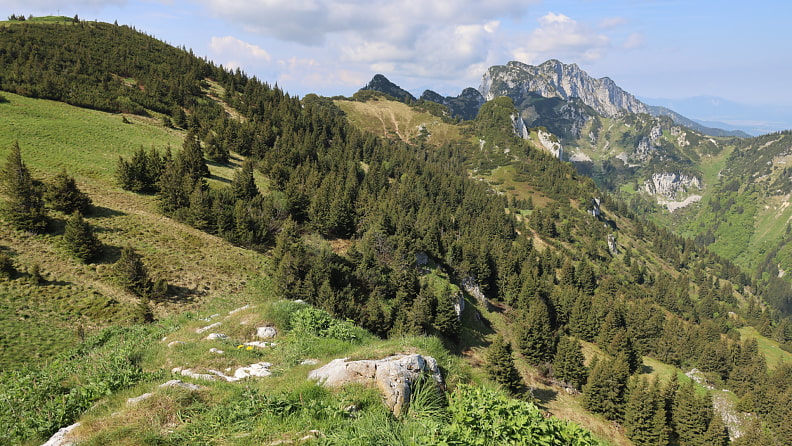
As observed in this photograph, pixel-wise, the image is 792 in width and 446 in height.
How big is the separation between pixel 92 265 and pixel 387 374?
32.1 m

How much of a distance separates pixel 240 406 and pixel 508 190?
182m

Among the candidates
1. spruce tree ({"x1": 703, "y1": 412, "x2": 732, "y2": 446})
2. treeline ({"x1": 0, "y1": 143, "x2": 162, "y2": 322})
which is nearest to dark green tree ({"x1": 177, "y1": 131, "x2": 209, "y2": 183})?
treeline ({"x1": 0, "y1": 143, "x2": 162, "y2": 322})

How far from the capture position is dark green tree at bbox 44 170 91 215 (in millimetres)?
31328

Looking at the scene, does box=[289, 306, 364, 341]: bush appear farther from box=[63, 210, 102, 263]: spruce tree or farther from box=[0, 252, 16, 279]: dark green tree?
box=[0, 252, 16, 279]: dark green tree

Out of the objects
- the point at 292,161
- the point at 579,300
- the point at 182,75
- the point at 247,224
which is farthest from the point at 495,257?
the point at 182,75

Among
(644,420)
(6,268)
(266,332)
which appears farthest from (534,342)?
(6,268)

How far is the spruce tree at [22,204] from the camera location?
92.9ft

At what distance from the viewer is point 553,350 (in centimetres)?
5559

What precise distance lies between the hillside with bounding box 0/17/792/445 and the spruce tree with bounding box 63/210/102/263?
61cm

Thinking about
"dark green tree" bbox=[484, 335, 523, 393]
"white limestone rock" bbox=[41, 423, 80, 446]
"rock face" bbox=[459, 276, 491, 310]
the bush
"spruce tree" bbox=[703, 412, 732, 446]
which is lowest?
"spruce tree" bbox=[703, 412, 732, 446]

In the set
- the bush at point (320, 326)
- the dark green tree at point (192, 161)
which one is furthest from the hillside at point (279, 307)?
the dark green tree at point (192, 161)

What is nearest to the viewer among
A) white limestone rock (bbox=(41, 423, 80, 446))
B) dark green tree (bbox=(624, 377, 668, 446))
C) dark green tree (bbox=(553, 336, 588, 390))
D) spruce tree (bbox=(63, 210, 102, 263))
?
white limestone rock (bbox=(41, 423, 80, 446))

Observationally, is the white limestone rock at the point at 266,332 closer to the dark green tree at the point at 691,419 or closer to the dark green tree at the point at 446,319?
the dark green tree at the point at 446,319

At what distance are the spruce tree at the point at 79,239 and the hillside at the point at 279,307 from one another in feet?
2.00
